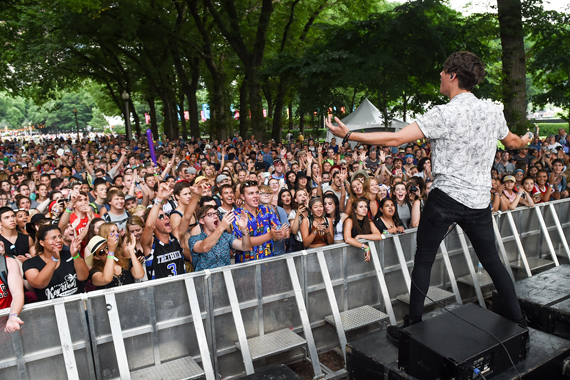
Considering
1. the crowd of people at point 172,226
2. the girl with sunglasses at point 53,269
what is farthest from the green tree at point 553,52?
the girl with sunglasses at point 53,269

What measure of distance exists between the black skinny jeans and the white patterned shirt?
7cm

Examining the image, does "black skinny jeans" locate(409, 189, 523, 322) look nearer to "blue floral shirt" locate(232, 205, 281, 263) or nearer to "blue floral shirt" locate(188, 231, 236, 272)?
"blue floral shirt" locate(188, 231, 236, 272)

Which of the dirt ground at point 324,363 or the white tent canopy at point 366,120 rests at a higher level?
the white tent canopy at point 366,120

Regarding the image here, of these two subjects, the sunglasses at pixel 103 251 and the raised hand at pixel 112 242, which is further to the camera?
the sunglasses at pixel 103 251

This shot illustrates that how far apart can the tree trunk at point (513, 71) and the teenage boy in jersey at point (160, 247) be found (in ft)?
42.6

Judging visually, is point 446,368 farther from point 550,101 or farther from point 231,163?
point 550,101

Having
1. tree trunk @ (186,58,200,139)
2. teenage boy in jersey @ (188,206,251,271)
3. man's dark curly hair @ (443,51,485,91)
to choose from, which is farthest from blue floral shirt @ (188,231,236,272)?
tree trunk @ (186,58,200,139)

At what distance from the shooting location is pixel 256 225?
568 cm

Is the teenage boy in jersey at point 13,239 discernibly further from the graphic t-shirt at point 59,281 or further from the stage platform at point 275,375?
the stage platform at point 275,375

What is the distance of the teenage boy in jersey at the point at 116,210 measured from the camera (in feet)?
21.6

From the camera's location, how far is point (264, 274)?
470 centimetres

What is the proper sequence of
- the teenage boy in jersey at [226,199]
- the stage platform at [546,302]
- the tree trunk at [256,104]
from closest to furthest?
the stage platform at [546,302] < the teenage boy in jersey at [226,199] < the tree trunk at [256,104]

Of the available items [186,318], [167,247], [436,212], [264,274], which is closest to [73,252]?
[167,247]

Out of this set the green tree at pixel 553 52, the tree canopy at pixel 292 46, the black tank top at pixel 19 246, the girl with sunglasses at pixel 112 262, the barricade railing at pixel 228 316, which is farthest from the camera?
the tree canopy at pixel 292 46
